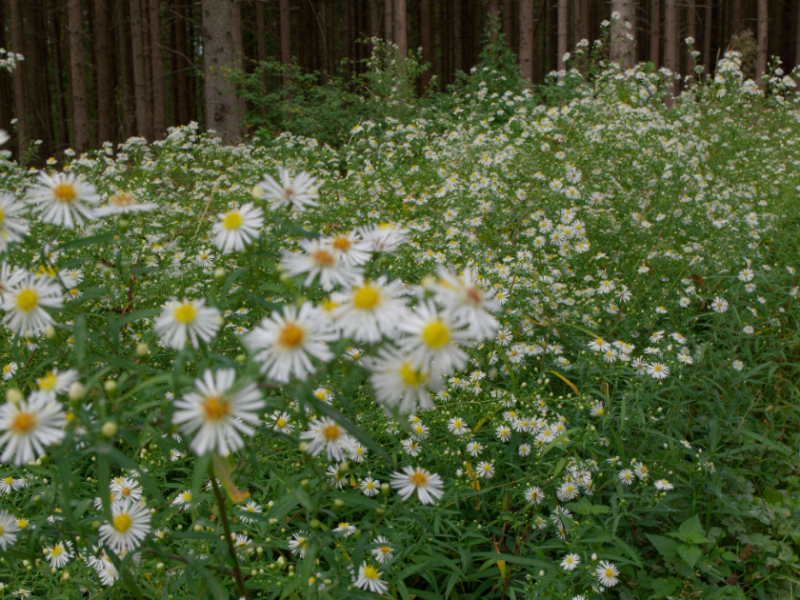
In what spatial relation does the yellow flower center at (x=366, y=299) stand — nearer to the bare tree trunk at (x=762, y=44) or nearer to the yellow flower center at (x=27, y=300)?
the yellow flower center at (x=27, y=300)

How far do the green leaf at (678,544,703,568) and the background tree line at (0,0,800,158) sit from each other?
7.39 meters

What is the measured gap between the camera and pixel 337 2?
2289cm

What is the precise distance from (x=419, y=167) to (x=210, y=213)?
1.95m

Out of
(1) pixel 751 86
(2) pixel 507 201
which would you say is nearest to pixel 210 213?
(2) pixel 507 201

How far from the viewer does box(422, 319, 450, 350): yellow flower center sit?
0.86 metres

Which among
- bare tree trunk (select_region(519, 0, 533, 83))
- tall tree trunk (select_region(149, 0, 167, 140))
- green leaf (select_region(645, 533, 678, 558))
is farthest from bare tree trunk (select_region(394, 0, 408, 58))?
green leaf (select_region(645, 533, 678, 558))

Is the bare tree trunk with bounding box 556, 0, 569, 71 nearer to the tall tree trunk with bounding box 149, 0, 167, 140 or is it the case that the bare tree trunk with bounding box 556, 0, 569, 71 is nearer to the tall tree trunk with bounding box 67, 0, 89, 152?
the tall tree trunk with bounding box 149, 0, 167, 140

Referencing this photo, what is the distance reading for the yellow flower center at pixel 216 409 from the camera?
34.9 inches

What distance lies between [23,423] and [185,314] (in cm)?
30

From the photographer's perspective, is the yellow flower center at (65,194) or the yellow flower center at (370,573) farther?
the yellow flower center at (370,573)

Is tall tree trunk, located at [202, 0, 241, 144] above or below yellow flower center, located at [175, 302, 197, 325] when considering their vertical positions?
above

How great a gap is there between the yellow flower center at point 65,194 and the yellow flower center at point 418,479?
39.2 inches

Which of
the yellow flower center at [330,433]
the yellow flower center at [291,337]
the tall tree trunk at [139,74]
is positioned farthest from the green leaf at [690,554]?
the tall tree trunk at [139,74]

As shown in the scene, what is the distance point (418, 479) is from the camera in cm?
143
